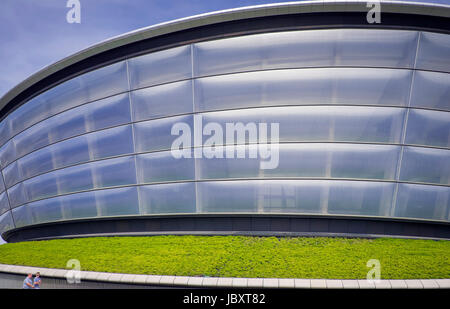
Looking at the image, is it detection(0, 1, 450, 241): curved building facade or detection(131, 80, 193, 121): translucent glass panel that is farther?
detection(131, 80, 193, 121): translucent glass panel

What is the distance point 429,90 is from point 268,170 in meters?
8.83

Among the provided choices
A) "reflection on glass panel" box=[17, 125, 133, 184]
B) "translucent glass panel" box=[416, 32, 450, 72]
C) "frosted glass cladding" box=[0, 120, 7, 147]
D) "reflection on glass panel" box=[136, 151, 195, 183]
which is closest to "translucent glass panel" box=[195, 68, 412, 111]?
"translucent glass panel" box=[416, 32, 450, 72]

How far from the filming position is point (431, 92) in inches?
525

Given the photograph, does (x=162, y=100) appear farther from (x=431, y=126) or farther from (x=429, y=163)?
(x=429, y=163)

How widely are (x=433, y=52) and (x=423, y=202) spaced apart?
7451mm

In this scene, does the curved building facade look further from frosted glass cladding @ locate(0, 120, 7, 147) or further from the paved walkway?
frosted glass cladding @ locate(0, 120, 7, 147)

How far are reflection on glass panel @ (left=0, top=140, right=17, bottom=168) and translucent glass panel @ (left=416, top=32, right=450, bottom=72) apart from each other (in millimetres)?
27690

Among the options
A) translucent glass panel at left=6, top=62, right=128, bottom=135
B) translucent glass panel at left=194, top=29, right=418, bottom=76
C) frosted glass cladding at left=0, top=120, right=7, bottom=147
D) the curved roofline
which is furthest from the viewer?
frosted glass cladding at left=0, top=120, right=7, bottom=147

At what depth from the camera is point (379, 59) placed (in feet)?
44.2

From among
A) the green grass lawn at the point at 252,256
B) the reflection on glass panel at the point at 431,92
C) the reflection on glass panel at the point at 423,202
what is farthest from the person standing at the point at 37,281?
the reflection on glass panel at the point at 431,92

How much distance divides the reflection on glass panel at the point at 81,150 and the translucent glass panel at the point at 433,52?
1584 centimetres

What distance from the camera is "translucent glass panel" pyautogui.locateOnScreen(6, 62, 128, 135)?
16.2 metres

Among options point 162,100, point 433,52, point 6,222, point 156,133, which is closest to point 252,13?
point 162,100

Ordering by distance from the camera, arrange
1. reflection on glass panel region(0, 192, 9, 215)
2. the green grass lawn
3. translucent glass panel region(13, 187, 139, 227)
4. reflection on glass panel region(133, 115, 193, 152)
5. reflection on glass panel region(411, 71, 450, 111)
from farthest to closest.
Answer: reflection on glass panel region(0, 192, 9, 215) → translucent glass panel region(13, 187, 139, 227) → reflection on glass panel region(133, 115, 193, 152) → reflection on glass panel region(411, 71, 450, 111) → the green grass lawn
